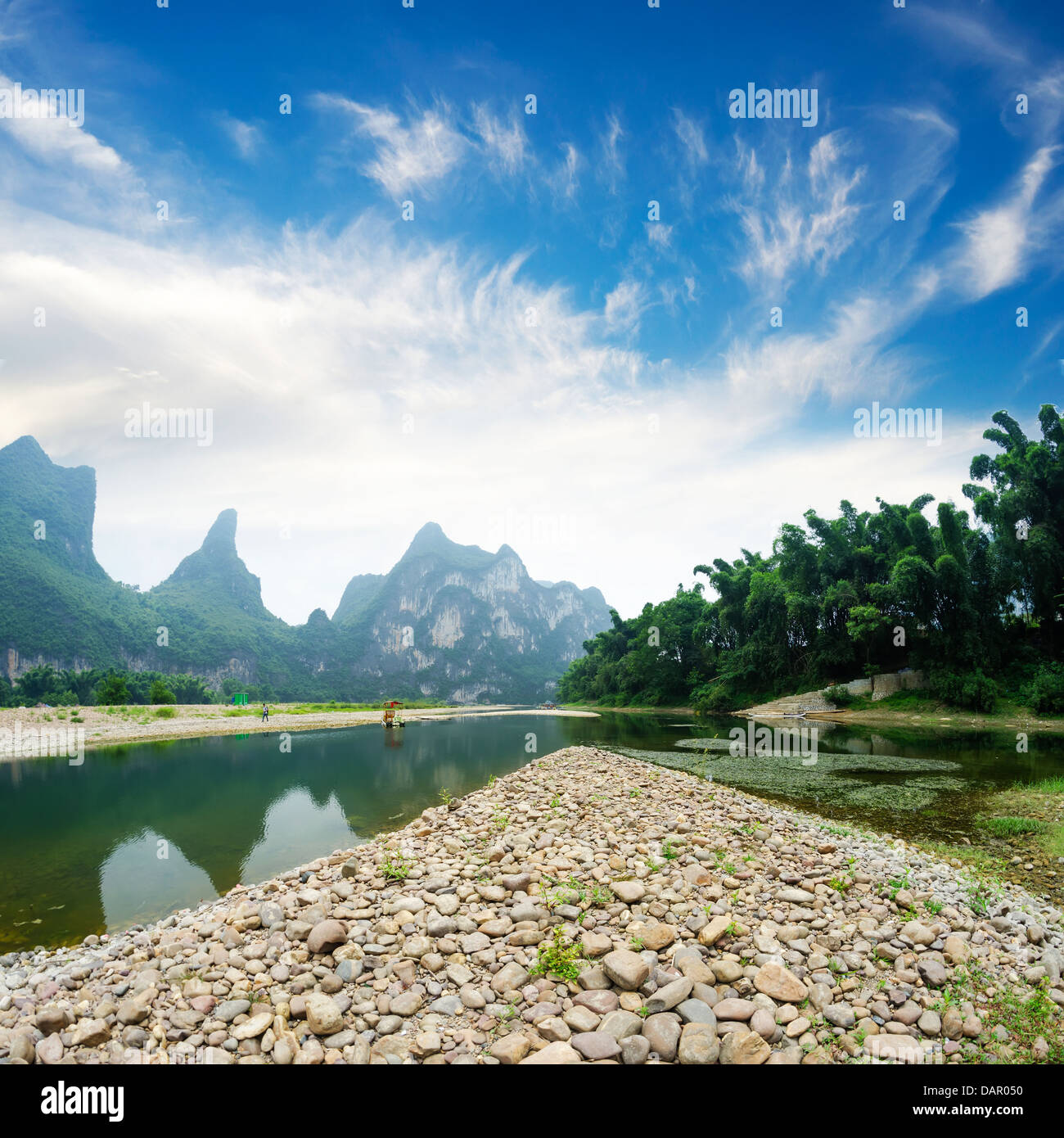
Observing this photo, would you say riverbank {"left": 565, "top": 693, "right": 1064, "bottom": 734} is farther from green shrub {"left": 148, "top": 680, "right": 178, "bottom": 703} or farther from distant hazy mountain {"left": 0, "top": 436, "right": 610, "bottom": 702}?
distant hazy mountain {"left": 0, "top": 436, "right": 610, "bottom": 702}

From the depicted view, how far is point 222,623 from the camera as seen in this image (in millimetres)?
125625

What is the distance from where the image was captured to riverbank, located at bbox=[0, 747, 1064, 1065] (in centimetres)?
343

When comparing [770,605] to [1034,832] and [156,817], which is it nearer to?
[1034,832]

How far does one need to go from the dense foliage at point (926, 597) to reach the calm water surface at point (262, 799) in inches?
453

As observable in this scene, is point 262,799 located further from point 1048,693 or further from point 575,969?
point 1048,693

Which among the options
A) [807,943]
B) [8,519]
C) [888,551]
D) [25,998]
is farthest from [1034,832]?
[8,519]

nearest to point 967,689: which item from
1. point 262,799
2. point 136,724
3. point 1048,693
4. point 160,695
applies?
point 1048,693

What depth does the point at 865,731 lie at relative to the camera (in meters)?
27.6

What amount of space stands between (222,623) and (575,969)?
461 ft

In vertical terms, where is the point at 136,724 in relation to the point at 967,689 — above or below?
below

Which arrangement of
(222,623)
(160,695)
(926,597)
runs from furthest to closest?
(222,623), (160,695), (926,597)

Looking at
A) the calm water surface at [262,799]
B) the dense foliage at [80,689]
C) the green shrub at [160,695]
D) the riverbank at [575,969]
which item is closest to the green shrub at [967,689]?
the calm water surface at [262,799]

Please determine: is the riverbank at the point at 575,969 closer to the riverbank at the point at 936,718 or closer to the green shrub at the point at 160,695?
the riverbank at the point at 936,718

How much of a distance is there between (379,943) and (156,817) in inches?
429
